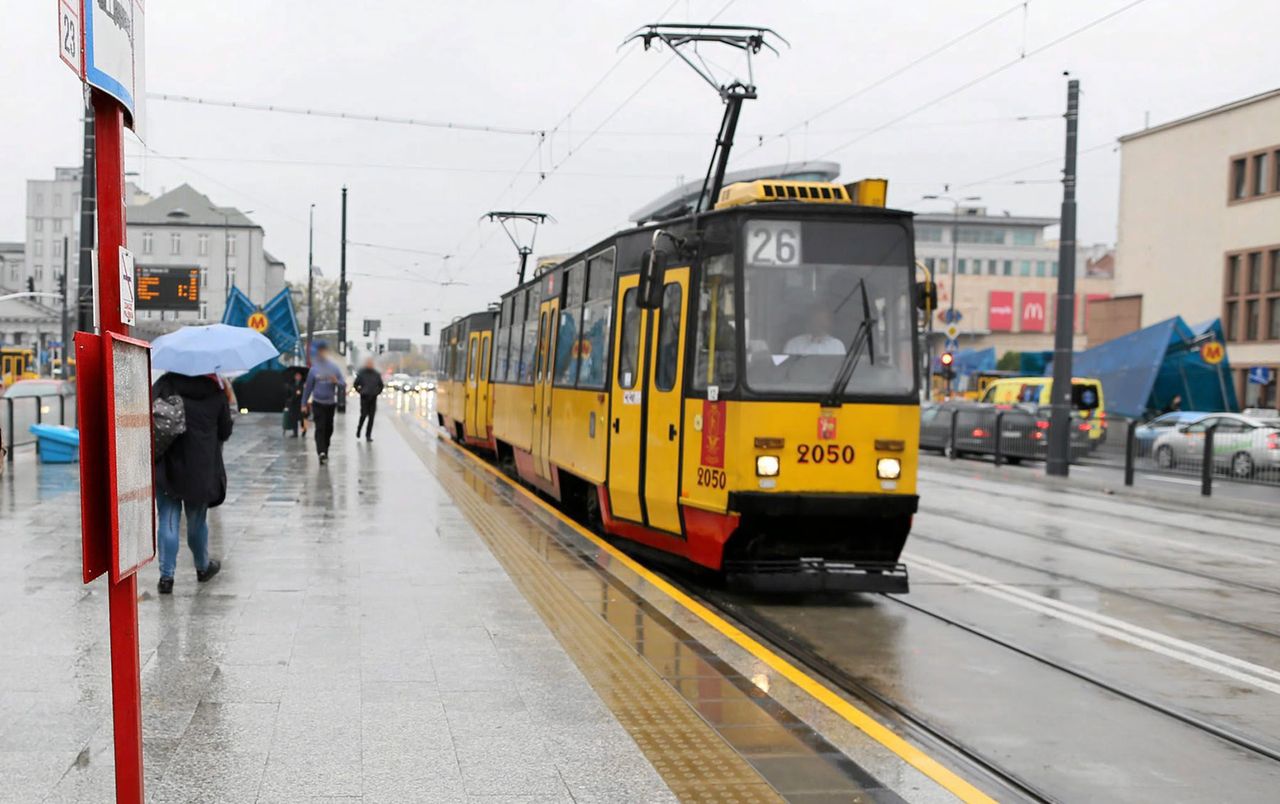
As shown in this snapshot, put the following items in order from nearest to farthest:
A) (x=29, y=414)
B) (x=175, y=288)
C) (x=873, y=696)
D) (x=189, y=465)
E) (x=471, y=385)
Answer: (x=873, y=696)
(x=189, y=465)
(x=29, y=414)
(x=471, y=385)
(x=175, y=288)

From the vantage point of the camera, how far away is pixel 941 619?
30.1 ft

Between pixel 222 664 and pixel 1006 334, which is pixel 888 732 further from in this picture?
pixel 1006 334

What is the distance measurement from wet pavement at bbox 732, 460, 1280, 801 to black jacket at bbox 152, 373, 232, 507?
3.96 metres

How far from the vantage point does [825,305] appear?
9.59 metres

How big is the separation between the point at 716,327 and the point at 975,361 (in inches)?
2419

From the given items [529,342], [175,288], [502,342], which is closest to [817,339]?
[529,342]

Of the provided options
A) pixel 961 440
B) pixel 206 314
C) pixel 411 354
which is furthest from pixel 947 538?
pixel 411 354

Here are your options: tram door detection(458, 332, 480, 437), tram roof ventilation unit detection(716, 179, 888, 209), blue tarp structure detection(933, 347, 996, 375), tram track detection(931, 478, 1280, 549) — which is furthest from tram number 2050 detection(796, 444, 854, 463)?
blue tarp structure detection(933, 347, 996, 375)

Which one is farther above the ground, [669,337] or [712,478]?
[669,337]

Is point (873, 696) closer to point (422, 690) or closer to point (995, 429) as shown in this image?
point (422, 690)

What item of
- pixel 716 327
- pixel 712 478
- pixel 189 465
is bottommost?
pixel 712 478

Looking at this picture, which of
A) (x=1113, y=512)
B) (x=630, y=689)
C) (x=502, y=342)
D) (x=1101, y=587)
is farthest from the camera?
(x=502, y=342)

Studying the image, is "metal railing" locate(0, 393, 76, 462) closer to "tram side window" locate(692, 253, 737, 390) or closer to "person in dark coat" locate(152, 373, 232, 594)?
"person in dark coat" locate(152, 373, 232, 594)

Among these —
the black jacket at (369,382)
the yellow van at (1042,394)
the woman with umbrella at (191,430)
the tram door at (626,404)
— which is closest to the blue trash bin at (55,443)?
the black jacket at (369,382)
